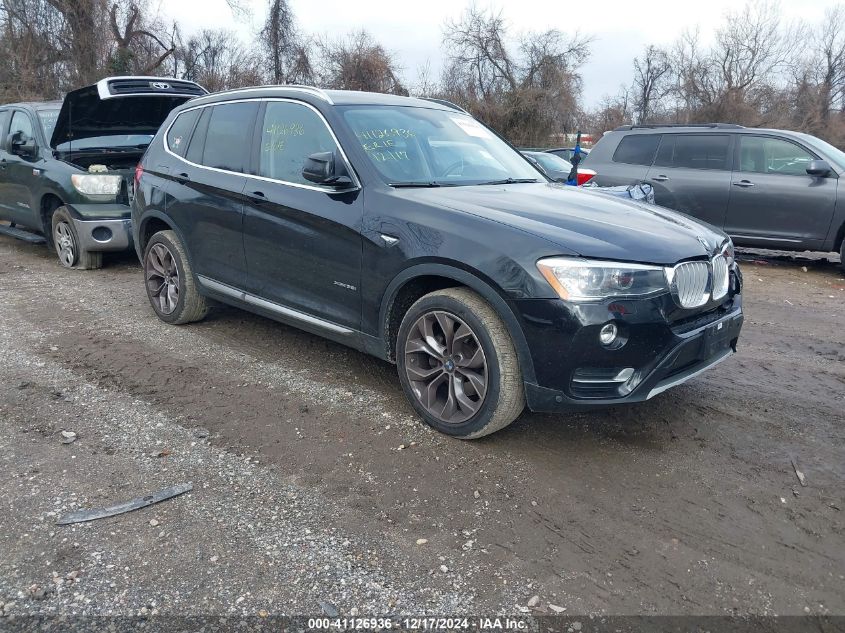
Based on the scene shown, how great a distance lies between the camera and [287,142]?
14.6 ft

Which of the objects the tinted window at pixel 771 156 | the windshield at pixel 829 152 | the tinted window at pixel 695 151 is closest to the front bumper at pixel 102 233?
the tinted window at pixel 695 151

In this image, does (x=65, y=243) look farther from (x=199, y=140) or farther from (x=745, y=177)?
(x=745, y=177)

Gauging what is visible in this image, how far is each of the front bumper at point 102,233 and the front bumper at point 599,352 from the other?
5.70 m

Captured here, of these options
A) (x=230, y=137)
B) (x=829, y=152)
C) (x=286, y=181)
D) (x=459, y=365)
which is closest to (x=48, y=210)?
(x=230, y=137)

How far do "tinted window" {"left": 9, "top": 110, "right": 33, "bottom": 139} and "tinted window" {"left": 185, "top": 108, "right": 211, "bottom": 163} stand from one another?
4.09 meters

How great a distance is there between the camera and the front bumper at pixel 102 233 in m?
7.34

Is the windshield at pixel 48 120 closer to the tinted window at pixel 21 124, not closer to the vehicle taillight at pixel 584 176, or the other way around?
the tinted window at pixel 21 124

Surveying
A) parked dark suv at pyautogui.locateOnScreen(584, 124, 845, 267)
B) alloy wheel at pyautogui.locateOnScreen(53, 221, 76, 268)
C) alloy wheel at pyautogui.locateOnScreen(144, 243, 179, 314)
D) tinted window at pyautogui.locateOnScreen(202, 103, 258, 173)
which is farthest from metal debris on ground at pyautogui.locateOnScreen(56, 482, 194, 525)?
parked dark suv at pyautogui.locateOnScreen(584, 124, 845, 267)

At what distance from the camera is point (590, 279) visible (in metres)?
3.11

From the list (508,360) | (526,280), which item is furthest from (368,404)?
(526,280)

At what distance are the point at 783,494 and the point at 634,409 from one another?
1.01 metres

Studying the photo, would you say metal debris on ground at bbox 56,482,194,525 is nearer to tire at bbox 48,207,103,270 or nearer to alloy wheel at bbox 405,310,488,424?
alloy wheel at bbox 405,310,488,424

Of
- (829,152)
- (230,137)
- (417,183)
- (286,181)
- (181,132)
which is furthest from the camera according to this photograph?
(829,152)

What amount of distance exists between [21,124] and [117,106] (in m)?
1.33
